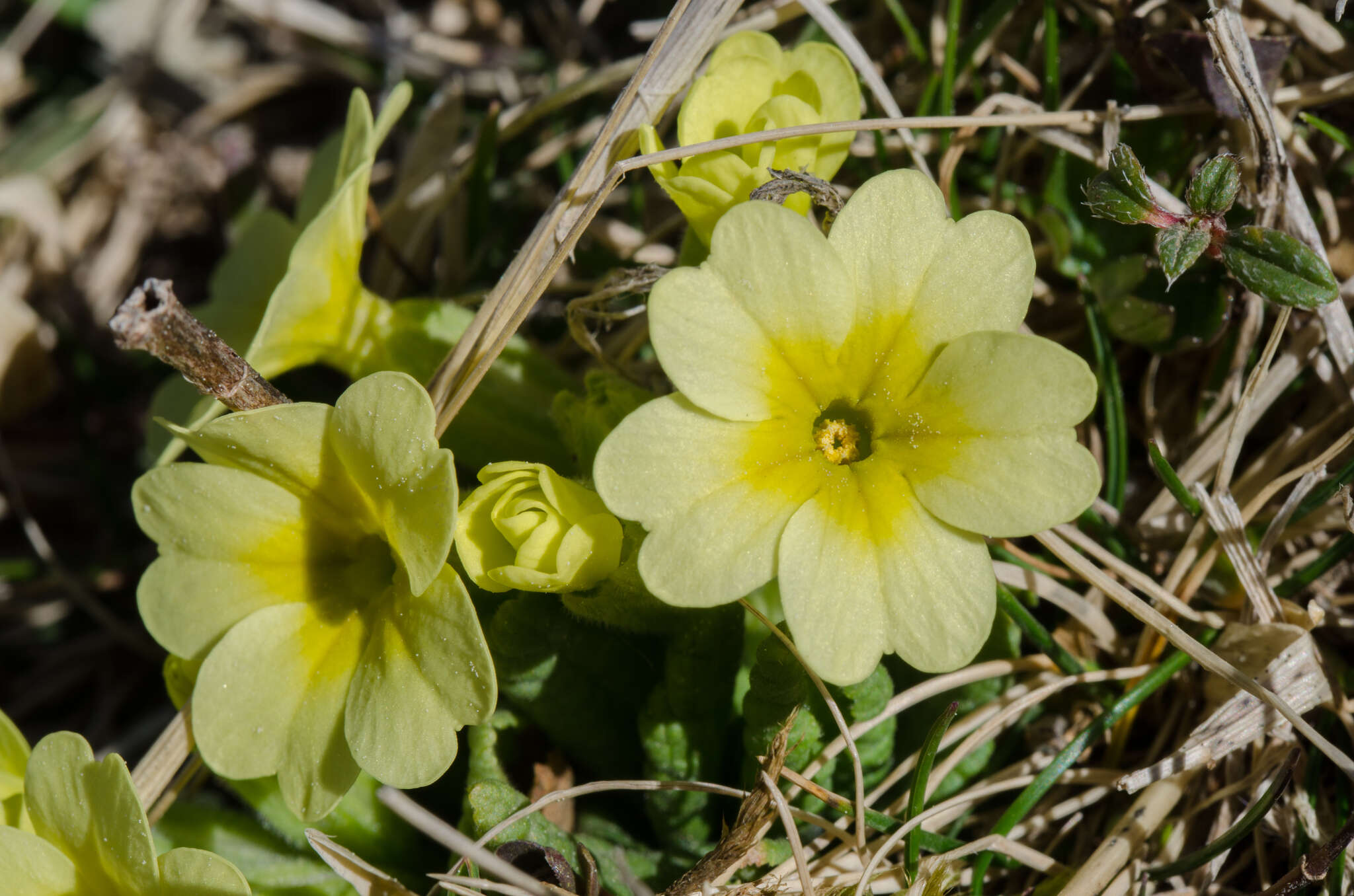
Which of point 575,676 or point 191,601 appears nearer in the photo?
point 191,601

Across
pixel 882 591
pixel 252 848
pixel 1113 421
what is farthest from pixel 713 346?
pixel 252 848

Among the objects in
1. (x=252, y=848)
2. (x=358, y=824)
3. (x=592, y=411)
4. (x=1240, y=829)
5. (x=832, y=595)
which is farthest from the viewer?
(x=252, y=848)

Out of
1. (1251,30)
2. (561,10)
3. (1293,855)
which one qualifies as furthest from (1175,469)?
(561,10)

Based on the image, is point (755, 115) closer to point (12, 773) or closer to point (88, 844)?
point (88, 844)

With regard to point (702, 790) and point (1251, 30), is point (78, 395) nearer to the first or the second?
point (702, 790)

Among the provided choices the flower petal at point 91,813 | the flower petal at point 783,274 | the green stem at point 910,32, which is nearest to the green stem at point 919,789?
the flower petal at point 783,274

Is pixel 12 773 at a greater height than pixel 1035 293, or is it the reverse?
pixel 1035 293

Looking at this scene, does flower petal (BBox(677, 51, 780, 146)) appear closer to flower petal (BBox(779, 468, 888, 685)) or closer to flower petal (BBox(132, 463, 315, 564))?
flower petal (BBox(779, 468, 888, 685))
